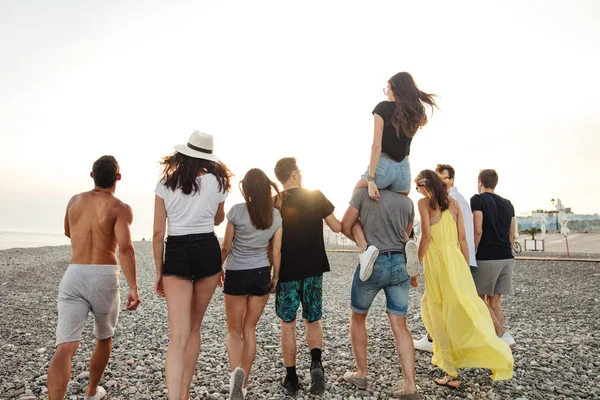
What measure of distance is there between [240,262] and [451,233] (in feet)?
8.11

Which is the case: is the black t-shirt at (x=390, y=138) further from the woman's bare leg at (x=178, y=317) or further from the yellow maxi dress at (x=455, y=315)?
the woman's bare leg at (x=178, y=317)

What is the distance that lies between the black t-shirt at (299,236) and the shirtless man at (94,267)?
1.47 meters

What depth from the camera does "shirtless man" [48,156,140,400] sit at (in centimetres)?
349

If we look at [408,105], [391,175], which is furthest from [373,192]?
[408,105]

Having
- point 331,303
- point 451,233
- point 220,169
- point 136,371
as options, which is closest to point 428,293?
point 451,233

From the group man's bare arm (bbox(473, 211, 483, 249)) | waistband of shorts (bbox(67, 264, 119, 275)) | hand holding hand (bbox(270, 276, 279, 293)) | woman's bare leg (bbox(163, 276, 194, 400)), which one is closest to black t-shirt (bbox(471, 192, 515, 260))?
man's bare arm (bbox(473, 211, 483, 249))

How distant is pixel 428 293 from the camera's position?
4730 mm

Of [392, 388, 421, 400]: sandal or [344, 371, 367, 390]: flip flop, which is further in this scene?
[344, 371, 367, 390]: flip flop

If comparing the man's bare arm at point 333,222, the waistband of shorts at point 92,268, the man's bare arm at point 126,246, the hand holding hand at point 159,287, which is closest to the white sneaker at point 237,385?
the hand holding hand at point 159,287

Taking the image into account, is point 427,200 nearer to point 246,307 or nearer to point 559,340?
point 246,307

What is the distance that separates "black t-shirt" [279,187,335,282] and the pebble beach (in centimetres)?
129

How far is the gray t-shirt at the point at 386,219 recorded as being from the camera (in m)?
4.16

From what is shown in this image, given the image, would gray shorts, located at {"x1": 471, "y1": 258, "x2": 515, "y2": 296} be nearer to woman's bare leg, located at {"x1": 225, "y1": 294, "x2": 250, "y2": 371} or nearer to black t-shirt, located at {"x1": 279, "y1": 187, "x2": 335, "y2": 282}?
black t-shirt, located at {"x1": 279, "y1": 187, "x2": 335, "y2": 282}

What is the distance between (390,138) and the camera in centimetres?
424
